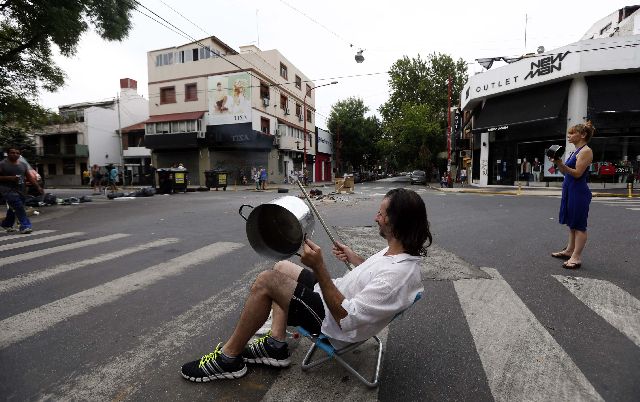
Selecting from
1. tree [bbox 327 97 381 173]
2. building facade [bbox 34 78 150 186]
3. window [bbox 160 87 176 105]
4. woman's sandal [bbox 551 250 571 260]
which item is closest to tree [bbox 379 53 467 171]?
tree [bbox 327 97 381 173]

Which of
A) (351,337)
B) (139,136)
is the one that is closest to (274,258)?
(351,337)

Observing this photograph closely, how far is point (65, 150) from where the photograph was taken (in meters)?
39.1

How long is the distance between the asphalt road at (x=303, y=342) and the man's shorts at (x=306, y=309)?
0.39 meters

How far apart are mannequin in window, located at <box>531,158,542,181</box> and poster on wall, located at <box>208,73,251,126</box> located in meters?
21.5

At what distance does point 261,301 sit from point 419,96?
1650 inches

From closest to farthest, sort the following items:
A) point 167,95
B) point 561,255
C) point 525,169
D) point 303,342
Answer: point 303,342, point 561,255, point 525,169, point 167,95

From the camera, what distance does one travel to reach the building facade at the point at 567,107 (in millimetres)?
18688

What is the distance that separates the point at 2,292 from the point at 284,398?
3.52 m

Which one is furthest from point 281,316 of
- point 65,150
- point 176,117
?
point 65,150

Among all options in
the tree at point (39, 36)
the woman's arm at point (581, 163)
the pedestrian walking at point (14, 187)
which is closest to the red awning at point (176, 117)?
the tree at point (39, 36)

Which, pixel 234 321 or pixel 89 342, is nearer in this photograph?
pixel 89 342

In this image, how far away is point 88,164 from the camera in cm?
3916

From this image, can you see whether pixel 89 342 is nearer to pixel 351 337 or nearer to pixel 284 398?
pixel 284 398

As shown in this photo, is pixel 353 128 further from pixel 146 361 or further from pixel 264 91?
pixel 146 361
